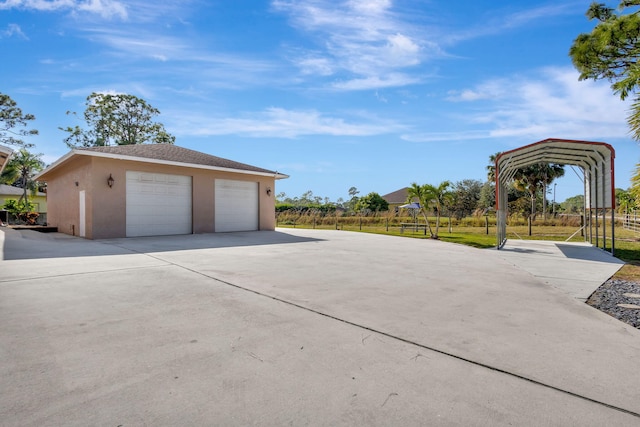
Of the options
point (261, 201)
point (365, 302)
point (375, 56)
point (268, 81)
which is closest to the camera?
point (365, 302)

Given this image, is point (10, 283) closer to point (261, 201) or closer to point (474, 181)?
point (261, 201)

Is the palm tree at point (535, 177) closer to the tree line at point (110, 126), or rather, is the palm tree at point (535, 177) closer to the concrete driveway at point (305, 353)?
the concrete driveway at point (305, 353)

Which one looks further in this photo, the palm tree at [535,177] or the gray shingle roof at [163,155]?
the palm tree at [535,177]

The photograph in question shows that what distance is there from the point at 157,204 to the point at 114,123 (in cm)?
2282

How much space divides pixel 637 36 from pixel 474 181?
41.9 m

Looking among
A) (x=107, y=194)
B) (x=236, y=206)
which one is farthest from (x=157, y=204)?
(x=236, y=206)

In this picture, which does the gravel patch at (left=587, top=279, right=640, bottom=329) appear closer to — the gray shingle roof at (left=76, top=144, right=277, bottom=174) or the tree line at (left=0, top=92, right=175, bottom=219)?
the gray shingle roof at (left=76, top=144, right=277, bottom=174)

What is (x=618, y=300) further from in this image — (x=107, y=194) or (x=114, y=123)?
(x=114, y=123)

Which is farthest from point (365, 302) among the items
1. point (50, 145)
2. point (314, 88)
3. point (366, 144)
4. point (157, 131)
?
point (50, 145)

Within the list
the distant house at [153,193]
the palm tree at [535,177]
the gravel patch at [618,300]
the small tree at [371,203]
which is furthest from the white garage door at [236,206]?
the palm tree at [535,177]

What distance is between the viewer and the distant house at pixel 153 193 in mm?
11906

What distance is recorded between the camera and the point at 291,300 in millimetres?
4102

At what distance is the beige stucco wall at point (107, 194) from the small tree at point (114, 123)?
1454 centimetres

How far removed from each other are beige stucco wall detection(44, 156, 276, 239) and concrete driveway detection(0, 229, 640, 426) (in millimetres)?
7332
